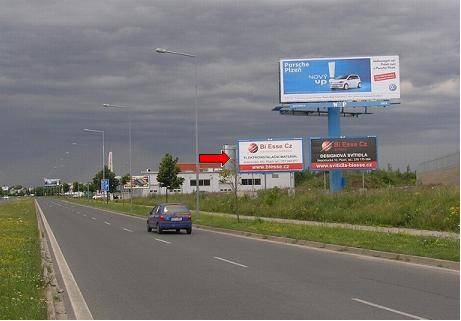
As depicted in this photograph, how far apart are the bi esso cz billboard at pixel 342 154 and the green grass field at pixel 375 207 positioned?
16.6 ft

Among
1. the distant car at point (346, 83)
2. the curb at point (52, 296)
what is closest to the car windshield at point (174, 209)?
the curb at point (52, 296)

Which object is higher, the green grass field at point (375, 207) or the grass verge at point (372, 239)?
the green grass field at point (375, 207)

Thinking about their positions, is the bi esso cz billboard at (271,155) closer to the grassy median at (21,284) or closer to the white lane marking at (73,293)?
the grassy median at (21,284)

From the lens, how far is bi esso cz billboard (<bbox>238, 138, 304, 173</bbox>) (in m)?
57.0

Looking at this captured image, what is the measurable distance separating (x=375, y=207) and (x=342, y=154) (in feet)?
62.1

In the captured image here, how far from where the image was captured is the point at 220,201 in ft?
182

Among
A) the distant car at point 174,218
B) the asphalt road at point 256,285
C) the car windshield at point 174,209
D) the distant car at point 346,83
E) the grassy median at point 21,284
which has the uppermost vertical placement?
the distant car at point 346,83

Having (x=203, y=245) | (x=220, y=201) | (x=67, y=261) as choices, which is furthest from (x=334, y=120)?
(x=67, y=261)

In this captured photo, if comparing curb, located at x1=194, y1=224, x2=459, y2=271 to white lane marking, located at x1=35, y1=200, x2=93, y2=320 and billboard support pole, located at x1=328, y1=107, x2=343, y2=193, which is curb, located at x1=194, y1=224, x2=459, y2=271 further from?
billboard support pole, located at x1=328, y1=107, x2=343, y2=193

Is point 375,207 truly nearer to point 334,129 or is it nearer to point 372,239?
point 372,239

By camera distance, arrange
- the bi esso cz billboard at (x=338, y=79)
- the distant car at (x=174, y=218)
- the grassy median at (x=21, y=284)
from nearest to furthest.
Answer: the grassy median at (x=21, y=284)
the distant car at (x=174, y=218)
the bi esso cz billboard at (x=338, y=79)

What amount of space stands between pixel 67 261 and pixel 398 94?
4010 centimetres

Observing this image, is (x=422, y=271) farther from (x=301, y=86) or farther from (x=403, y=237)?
(x=301, y=86)

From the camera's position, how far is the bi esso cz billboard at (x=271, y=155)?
2244 inches
